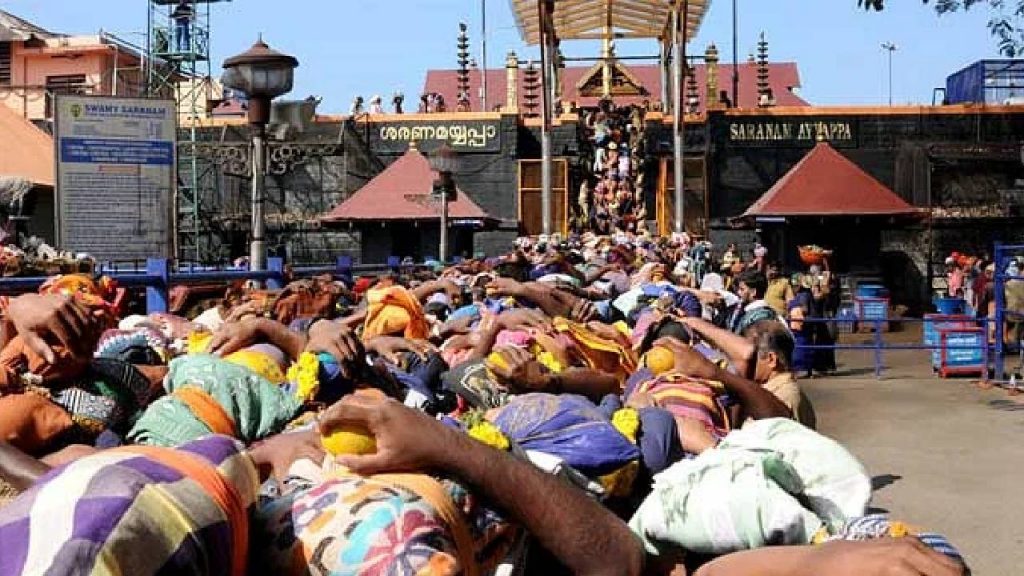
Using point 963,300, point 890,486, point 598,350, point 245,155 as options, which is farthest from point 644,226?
point 598,350

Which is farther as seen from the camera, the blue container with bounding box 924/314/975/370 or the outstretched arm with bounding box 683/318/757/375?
the blue container with bounding box 924/314/975/370

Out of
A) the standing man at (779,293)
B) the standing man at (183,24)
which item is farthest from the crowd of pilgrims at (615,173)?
the standing man at (183,24)

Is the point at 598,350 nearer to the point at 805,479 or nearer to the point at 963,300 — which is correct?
the point at 805,479

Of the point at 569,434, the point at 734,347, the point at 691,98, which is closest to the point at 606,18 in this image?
the point at 691,98

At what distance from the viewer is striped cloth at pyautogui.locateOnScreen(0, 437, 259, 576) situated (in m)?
1.54

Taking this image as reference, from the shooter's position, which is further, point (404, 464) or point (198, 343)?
point (198, 343)

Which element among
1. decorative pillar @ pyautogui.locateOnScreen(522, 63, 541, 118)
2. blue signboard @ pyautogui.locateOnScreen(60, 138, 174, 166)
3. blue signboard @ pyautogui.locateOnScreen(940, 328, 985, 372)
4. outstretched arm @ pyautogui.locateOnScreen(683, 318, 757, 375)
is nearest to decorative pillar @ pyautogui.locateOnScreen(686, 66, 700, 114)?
decorative pillar @ pyautogui.locateOnScreen(522, 63, 541, 118)

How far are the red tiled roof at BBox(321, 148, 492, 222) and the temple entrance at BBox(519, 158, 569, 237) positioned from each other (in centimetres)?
127

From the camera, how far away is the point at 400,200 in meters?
27.3

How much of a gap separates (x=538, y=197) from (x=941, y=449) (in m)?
18.9

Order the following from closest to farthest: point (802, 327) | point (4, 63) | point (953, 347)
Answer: point (953, 347)
point (802, 327)
point (4, 63)

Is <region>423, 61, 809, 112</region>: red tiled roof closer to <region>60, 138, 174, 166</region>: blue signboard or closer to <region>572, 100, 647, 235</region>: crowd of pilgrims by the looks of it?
<region>572, 100, 647, 235</region>: crowd of pilgrims

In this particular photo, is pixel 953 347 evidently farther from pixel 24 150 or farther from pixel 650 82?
pixel 650 82

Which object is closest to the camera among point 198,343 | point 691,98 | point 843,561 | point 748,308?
point 843,561
